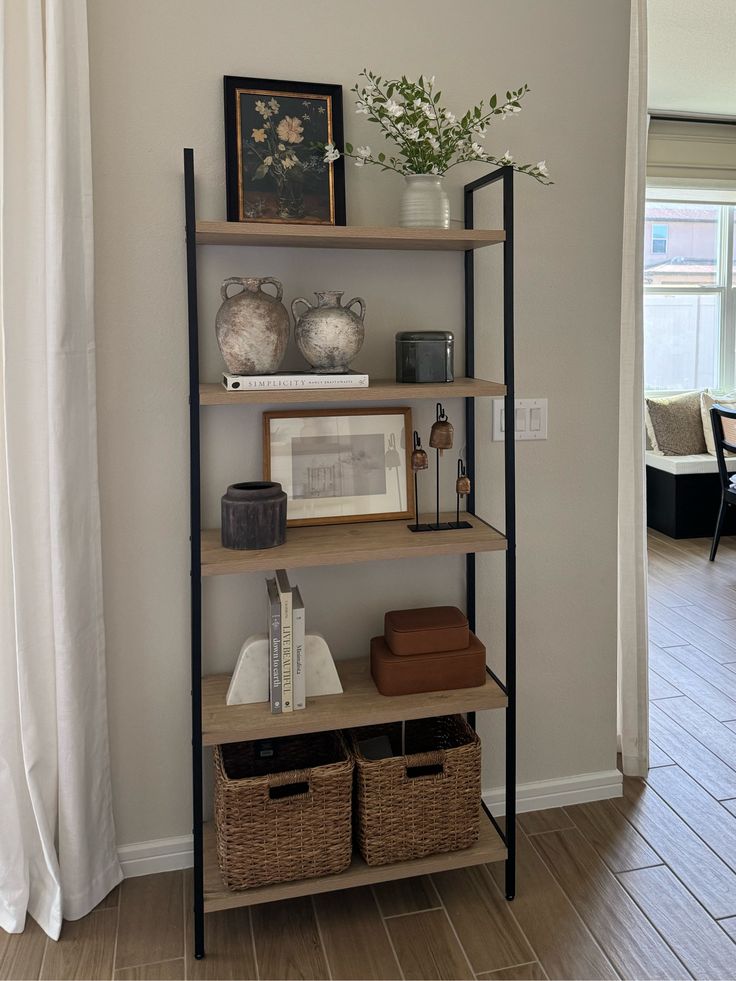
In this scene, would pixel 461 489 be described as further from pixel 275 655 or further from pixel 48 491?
pixel 48 491

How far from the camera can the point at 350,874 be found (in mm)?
1946

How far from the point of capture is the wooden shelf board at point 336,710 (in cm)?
184

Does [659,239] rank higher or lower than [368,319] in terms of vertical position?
higher

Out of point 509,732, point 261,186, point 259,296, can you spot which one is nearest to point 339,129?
point 261,186

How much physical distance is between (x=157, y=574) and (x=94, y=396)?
0.45 m

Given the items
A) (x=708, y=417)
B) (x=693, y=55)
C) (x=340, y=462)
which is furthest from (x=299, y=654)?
(x=708, y=417)

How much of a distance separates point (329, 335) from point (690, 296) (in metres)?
5.45

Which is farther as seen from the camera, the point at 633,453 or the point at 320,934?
the point at 633,453

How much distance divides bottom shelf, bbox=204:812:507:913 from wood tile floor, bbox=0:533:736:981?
0.30ft

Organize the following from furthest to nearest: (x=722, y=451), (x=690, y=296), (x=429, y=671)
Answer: (x=690, y=296), (x=722, y=451), (x=429, y=671)

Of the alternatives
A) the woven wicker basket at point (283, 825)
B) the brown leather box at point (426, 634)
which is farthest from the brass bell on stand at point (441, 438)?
the woven wicker basket at point (283, 825)

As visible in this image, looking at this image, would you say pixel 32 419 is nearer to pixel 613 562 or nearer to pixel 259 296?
pixel 259 296

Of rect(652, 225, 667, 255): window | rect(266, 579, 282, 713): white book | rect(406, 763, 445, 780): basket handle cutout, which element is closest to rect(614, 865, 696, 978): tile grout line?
rect(406, 763, 445, 780): basket handle cutout

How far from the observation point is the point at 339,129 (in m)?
1.98
